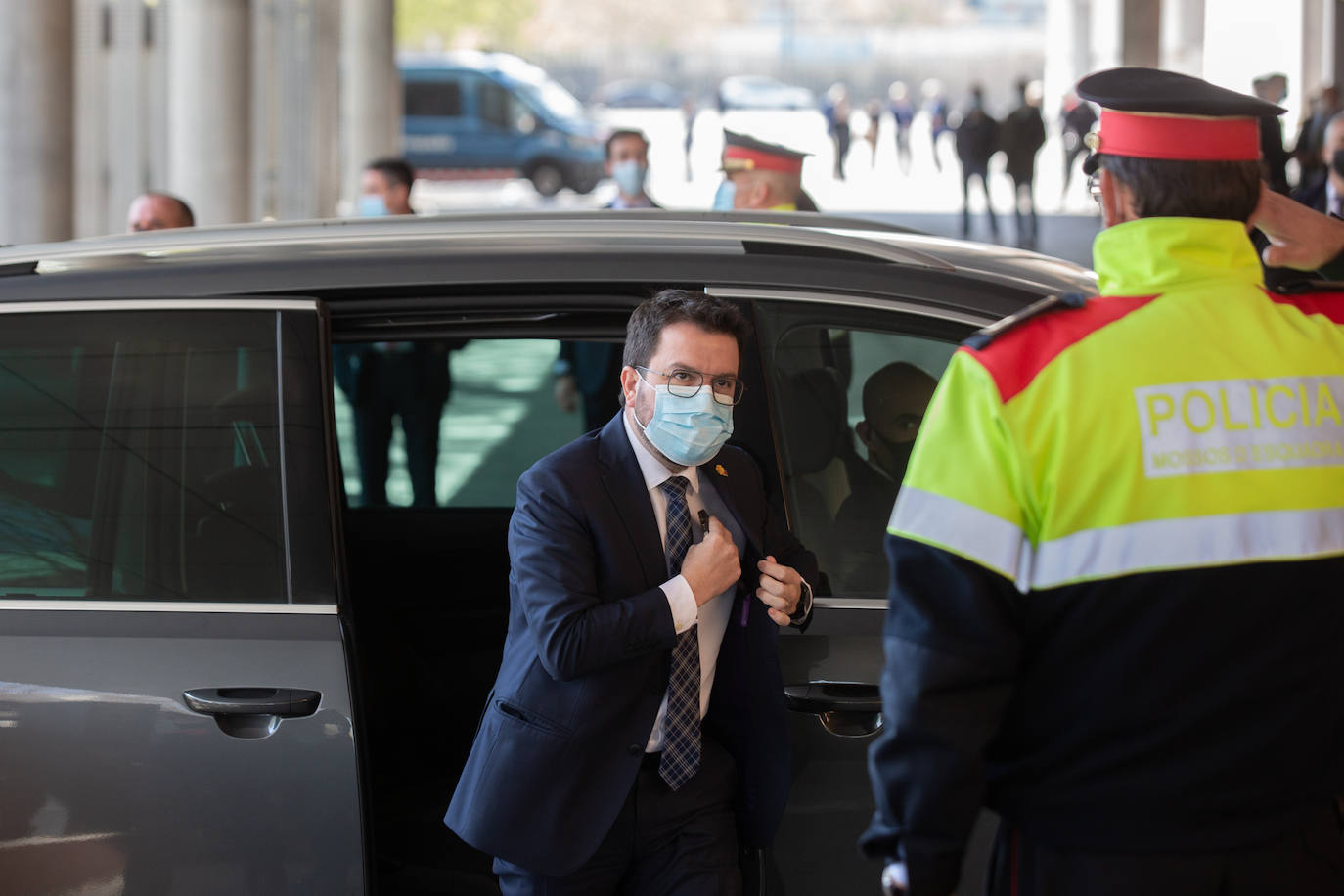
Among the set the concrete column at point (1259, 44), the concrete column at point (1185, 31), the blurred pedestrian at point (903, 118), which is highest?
the concrete column at point (1185, 31)

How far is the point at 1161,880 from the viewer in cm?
195

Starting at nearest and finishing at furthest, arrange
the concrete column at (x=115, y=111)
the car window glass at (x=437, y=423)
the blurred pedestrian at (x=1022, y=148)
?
1. the car window glass at (x=437, y=423)
2. the concrete column at (x=115, y=111)
3. the blurred pedestrian at (x=1022, y=148)

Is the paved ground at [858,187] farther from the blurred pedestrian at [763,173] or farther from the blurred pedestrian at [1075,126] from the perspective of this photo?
the blurred pedestrian at [763,173]

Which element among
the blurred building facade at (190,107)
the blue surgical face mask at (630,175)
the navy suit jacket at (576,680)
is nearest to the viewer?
the navy suit jacket at (576,680)

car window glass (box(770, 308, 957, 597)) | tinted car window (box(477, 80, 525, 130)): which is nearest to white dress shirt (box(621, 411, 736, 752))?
car window glass (box(770, 308, 957, 597))

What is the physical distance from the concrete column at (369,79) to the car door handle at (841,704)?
76.0 feet

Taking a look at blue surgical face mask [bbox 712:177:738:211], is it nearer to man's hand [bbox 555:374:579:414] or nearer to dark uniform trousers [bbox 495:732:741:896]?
man's hand [bbox 555:374:579:414]

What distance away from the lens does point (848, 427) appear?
3.18 meters

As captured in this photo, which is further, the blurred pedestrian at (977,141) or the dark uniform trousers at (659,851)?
the blurred pedestrian at (977,141)

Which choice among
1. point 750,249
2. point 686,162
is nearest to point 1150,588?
point 750,249

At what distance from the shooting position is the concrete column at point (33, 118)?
977 cm

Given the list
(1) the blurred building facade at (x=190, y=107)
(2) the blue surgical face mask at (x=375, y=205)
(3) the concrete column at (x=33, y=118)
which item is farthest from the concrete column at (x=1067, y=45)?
(2) the blue surgical face mask at (x=375, y=205)

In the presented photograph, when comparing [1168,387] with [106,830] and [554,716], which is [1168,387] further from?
[106,830]

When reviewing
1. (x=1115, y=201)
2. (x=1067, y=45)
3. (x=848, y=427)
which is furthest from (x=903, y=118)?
(x=1115, y=201)
